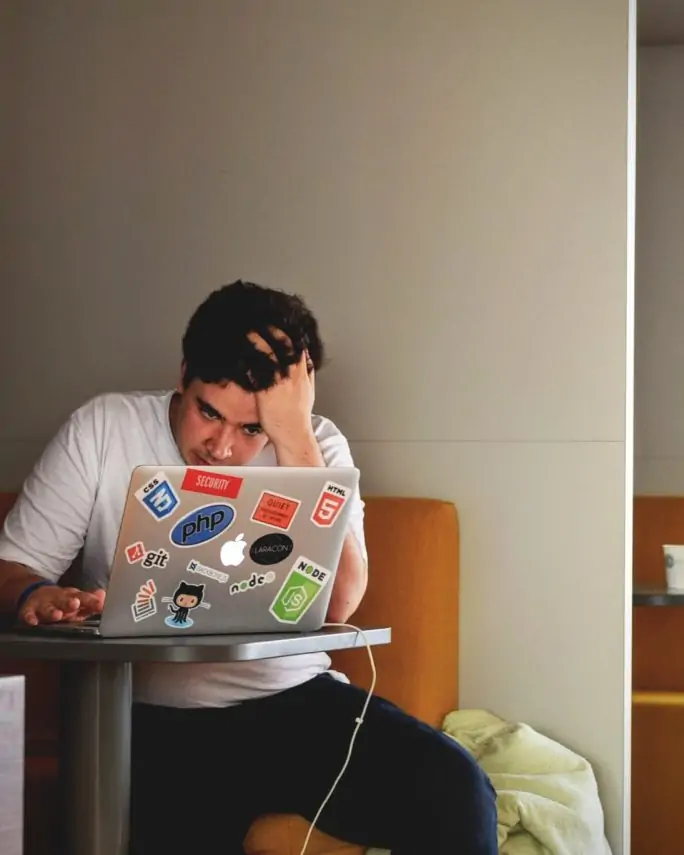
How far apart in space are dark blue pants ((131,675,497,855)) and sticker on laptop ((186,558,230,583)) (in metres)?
0.48

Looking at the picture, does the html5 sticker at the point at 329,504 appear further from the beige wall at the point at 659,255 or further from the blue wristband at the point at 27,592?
the beige wall at the point at 659,255

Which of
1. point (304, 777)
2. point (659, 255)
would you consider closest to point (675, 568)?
point (659, 255)

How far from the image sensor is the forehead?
2217 millimetres

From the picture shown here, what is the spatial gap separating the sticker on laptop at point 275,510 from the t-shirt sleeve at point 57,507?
2.05 ft

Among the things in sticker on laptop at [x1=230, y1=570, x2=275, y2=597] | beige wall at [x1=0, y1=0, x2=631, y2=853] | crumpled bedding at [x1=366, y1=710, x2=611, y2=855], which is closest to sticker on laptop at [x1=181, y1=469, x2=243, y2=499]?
sticker on laptop at [x1=230, y1=570, x2=275, y2=597]

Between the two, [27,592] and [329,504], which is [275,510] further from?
[27,592]

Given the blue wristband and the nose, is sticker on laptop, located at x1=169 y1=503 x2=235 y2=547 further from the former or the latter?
the nose

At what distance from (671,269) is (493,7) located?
132 centimetres

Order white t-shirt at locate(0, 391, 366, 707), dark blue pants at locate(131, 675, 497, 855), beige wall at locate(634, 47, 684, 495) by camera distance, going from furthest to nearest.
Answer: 1. beige wall at locate(634, 47, 684, 495)
2. white t-shirt at locate(0, 391, 366, 707)
3. dark blue pants at locate(131, 675, 497, 855)

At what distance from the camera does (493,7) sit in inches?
105

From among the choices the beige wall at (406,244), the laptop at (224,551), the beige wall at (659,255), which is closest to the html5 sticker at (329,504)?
the laptop at (224,551)

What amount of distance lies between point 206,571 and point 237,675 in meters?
0.51

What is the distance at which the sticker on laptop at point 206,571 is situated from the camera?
5.22 ft

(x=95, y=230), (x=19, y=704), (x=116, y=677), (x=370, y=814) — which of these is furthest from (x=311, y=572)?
(x=95, y=230)
